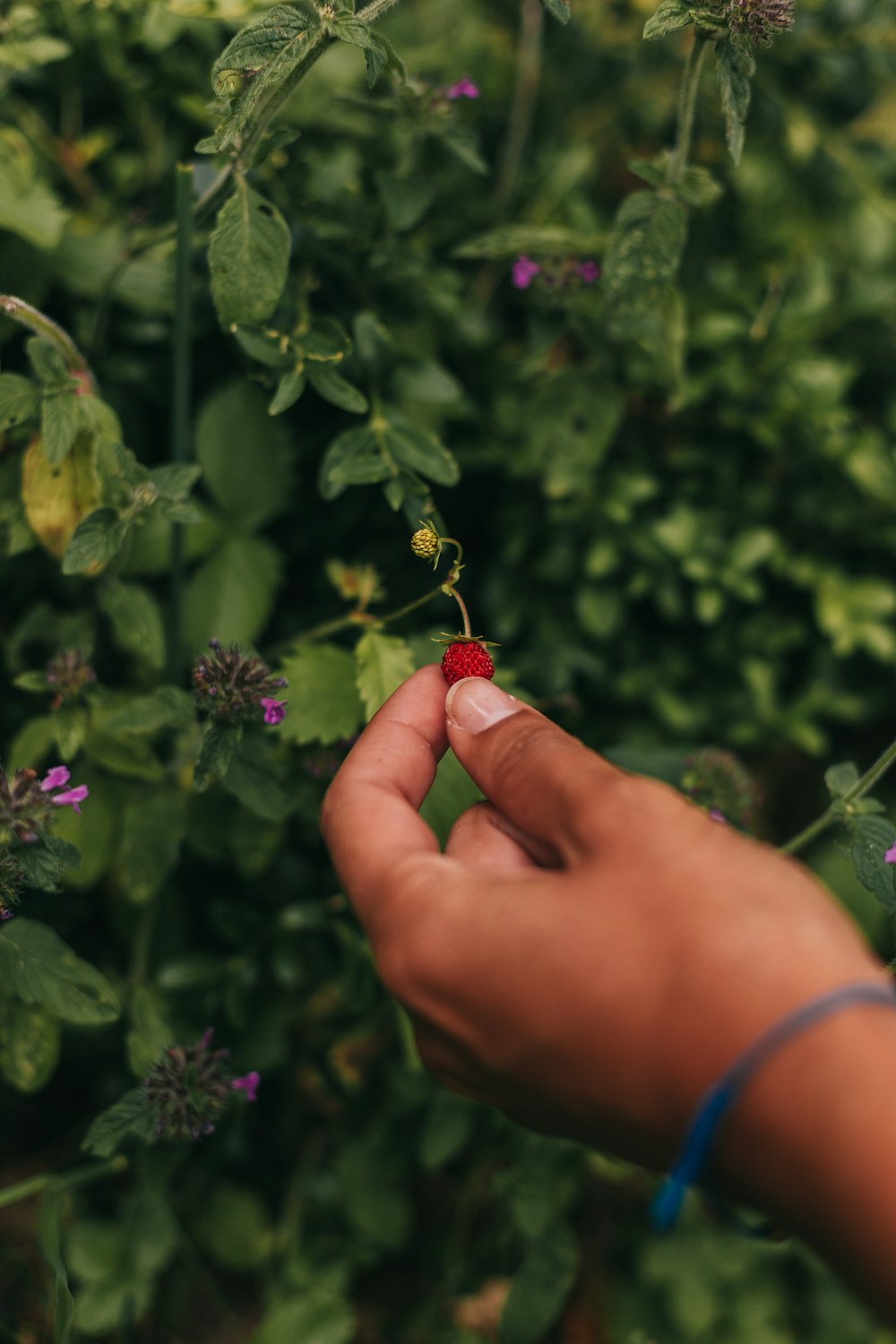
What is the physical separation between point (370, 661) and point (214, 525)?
1.53 ft

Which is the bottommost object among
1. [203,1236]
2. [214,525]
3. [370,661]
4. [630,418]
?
[203,1236]

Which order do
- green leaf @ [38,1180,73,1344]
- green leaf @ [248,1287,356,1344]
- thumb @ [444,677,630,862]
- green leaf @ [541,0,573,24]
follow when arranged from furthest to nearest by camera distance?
green leaf @ [248,1287,356,1344] → green leaf @ [38,1180,73,1344] → green leaf @ [541,0,573,24] → thumb @ [444,677,630,862]

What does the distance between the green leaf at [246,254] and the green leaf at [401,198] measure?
0.98ft

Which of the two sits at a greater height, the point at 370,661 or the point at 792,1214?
the point at 792,1214

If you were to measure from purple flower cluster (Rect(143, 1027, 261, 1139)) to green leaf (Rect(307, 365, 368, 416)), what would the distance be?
2.62 ft

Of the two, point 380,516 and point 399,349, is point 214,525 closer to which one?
point 380,516

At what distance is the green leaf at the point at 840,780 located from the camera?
3.84 ft

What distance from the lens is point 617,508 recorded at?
173 cm

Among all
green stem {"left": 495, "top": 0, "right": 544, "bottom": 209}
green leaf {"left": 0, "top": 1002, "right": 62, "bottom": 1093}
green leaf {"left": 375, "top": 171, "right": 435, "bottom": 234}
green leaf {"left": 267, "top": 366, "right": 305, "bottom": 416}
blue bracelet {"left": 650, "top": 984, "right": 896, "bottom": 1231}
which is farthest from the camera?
green stem {"left": 495, "top": 0, "right": 544, "bottom": 209}

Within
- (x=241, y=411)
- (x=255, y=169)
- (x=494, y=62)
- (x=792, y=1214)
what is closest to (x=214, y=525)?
(x=241, y=411)

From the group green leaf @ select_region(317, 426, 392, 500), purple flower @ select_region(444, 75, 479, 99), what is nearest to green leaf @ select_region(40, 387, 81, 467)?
green leaf @ select_region(317, 426, 392, 500)

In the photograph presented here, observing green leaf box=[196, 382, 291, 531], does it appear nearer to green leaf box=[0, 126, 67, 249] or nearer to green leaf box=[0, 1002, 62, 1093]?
green leaf box=[0, 126, 67, 249]

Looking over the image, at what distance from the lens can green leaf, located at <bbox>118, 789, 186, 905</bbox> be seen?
4.39 ft

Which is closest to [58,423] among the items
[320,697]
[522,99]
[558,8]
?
[320,697]
